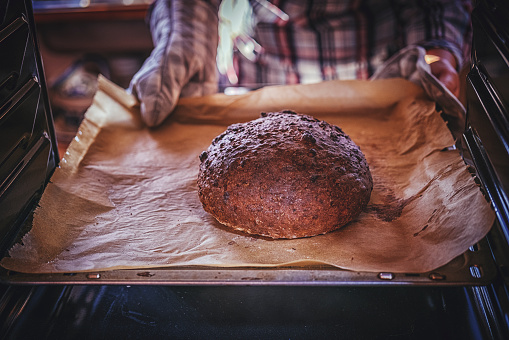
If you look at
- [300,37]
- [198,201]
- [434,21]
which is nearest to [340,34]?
[300,37]

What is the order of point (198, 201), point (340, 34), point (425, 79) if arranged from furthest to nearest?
point (340, 34)
point (425, 79)
point (198, 201)

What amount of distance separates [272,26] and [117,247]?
1.70m

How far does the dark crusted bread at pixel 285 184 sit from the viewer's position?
3.82 ft

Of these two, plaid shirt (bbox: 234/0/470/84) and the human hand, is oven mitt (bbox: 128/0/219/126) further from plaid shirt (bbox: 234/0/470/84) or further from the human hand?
the human hand

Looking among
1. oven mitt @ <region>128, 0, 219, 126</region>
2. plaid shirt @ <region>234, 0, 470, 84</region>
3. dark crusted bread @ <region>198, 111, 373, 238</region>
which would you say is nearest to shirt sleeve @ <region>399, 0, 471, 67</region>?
plaid shirt @ <region>234, 0, 470, 84</region>

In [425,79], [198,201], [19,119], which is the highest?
[19,119]

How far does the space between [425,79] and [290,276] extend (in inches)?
42.6

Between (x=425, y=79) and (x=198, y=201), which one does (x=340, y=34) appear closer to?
(x=425, y=79)

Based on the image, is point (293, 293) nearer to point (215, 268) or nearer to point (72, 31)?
point (215, 268)

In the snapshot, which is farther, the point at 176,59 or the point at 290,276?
the point at 176,59

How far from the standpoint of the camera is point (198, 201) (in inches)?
53.9

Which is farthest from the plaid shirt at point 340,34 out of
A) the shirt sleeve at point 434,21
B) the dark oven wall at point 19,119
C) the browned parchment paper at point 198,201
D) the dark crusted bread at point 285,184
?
the dark oven wall at point 19,119

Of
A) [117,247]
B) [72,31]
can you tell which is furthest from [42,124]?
[72,31]

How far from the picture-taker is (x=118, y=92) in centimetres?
177
